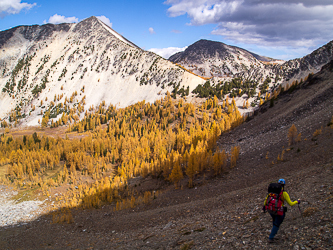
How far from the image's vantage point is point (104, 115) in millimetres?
167500

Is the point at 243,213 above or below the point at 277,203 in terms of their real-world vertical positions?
below

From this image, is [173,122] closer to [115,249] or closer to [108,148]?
[108,148]

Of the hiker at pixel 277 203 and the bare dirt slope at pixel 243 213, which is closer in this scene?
the hiker at pixel 277 203

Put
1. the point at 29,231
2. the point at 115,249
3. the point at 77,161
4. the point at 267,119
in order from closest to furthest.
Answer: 1. the point at 115,249
2. the point at 29,231
3. the point at 267,119
4. the point at 77,161

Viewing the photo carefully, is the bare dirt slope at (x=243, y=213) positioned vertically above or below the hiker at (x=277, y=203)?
below

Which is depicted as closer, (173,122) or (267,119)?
(267,119)

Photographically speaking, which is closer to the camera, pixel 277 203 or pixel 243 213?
pixel 277 203

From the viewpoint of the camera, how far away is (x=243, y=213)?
1988cm

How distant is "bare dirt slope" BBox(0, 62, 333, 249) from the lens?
46.0ft

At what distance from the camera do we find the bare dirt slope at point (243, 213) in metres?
14.0

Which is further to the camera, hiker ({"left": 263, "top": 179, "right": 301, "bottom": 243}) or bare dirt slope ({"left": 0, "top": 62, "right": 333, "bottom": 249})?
bare dirt slope ({"left": 0, "top": 62, "right": 333, "bottom": 249})

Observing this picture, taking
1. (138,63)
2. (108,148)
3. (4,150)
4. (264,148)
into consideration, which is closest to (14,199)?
(4,150)

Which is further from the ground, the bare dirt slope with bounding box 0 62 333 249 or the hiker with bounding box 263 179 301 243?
the hiker with bounding box 263 179 301 243

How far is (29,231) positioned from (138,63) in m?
180
